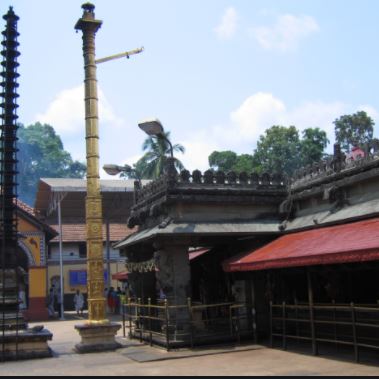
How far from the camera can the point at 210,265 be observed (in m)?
17.6

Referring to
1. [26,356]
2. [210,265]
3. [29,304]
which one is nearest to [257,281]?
[210,265]

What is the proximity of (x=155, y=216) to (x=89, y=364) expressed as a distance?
14.8ft

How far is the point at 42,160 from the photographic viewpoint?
97.9 meters

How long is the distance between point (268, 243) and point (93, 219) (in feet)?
15.8

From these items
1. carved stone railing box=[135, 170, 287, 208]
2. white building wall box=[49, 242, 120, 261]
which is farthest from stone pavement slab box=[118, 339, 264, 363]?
white building wall box=[49, 242, 120, 261]

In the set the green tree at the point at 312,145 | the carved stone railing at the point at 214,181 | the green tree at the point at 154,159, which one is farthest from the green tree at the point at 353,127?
the carved stone railing at the point at 214,181

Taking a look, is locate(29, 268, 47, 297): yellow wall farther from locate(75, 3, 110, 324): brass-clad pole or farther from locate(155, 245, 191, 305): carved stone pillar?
locate(155, 245, 191, 305): carved stone pillar

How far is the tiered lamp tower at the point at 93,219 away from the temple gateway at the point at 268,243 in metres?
1.12

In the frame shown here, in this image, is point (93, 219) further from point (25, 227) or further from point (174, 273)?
point (25, 227)

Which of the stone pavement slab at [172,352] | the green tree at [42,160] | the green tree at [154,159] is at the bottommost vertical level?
the stone pavement slab at [172,352]

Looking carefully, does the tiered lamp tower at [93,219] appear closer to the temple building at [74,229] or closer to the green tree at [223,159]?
the temple building at [74,229]

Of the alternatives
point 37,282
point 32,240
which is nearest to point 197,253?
point 37,282

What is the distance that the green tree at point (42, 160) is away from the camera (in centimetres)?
9412

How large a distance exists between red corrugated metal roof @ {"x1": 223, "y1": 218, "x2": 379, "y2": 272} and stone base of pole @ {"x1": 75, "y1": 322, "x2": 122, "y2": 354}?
11.8ft
